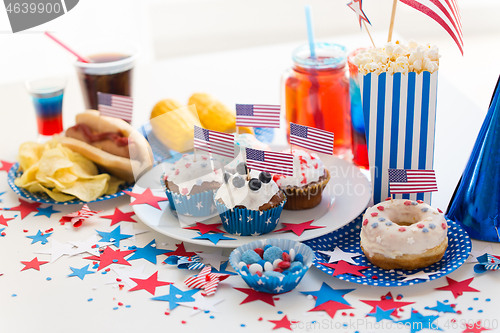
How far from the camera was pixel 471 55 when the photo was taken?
4.21 m

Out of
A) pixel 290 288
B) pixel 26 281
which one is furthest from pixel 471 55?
pixel 26 281

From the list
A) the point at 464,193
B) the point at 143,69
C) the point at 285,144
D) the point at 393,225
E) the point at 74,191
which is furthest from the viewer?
the point at 143,69

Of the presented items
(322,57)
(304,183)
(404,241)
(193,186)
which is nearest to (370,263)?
(404,241)

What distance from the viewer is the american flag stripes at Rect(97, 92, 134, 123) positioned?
2158 mm

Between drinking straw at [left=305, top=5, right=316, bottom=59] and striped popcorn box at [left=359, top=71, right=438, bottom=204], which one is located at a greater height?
drinking straw at [left=305, top=5, right=316, bottom=59]

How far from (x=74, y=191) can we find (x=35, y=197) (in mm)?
173

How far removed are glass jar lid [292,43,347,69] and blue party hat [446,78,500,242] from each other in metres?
0.65

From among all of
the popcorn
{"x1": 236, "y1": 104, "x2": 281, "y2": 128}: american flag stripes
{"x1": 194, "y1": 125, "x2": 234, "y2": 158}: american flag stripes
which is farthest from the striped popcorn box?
{"x1": 194, "y1": 125, "x2": 234, "y2": 158}: american flag stripes

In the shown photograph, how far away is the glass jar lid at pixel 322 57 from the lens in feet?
6.66

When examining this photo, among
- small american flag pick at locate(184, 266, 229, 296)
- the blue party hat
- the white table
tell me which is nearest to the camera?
the white table

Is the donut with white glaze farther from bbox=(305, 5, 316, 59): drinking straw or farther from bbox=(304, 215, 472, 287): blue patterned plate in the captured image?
bbox=(305, 5, 316, 59): drinking straw

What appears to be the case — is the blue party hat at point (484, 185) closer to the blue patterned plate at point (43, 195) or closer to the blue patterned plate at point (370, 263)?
the blue patterned plate at point (370, 263)

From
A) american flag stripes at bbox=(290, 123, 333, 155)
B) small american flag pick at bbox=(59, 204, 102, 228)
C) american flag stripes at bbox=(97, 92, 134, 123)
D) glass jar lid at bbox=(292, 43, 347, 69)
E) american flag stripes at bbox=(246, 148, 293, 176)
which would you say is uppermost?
glass jar lid at bbox=(292, 43, 347, 69)

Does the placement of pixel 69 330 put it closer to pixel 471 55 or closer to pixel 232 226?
pixel 232 226
